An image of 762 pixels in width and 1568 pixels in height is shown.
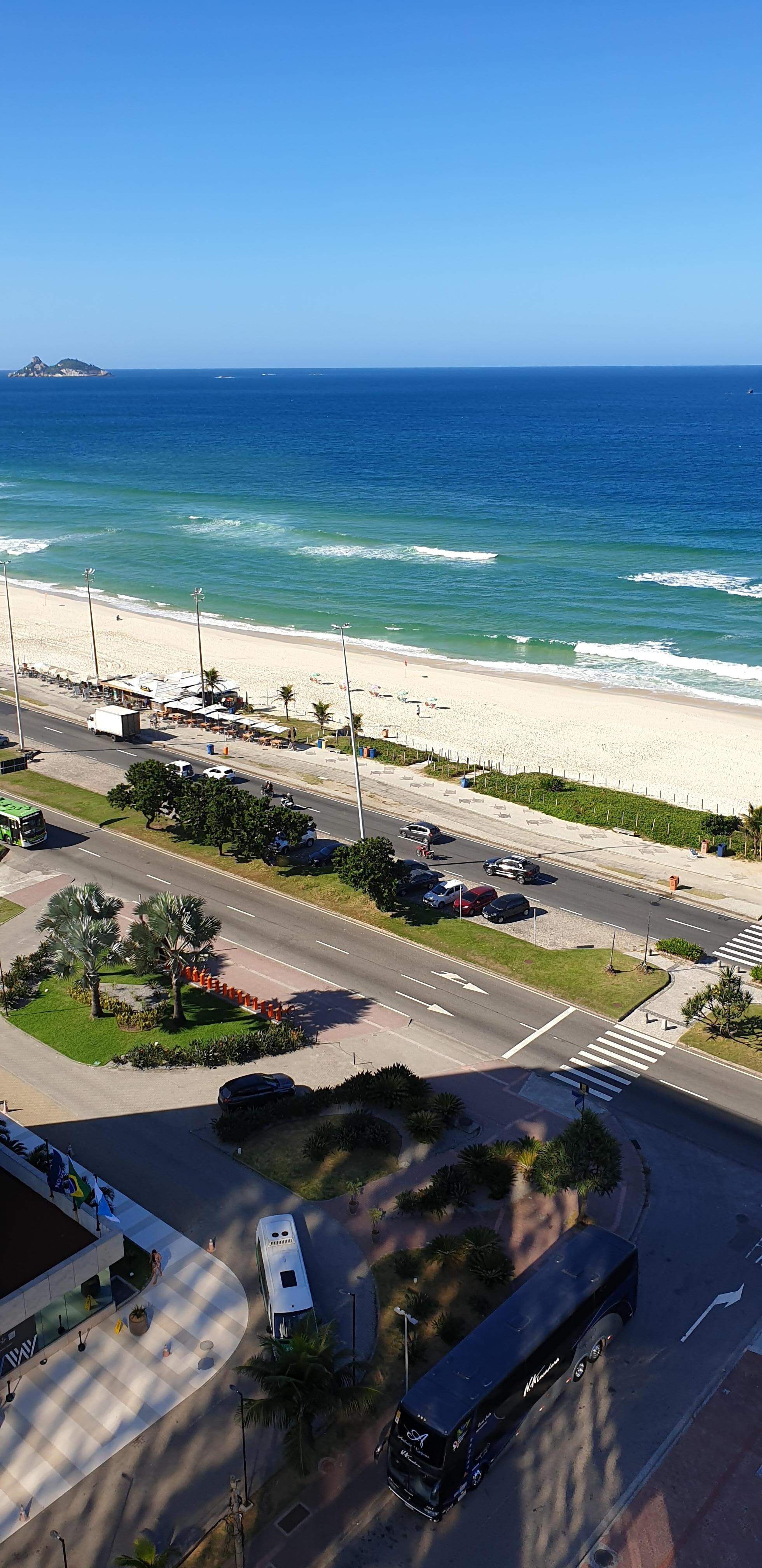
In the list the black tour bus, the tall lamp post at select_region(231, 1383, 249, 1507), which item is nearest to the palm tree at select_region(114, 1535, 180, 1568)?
the tall lamp post at select_region(231, 1383, 249, 1507)

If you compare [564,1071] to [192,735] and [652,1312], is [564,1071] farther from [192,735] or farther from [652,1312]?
[192,735]

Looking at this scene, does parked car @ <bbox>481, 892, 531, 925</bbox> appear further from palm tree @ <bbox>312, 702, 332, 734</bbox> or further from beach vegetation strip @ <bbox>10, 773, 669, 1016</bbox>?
palm tree @ <bbox>312, 702, 332, 734</bbox>

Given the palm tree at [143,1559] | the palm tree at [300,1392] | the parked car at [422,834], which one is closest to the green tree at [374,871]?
the parked car at [422,834]

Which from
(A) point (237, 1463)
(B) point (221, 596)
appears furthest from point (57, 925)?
(B) point (221, 596)

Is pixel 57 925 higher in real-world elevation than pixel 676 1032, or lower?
higher

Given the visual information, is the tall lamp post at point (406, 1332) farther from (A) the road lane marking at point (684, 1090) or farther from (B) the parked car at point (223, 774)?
(B) the parked car at point (223, 774)
